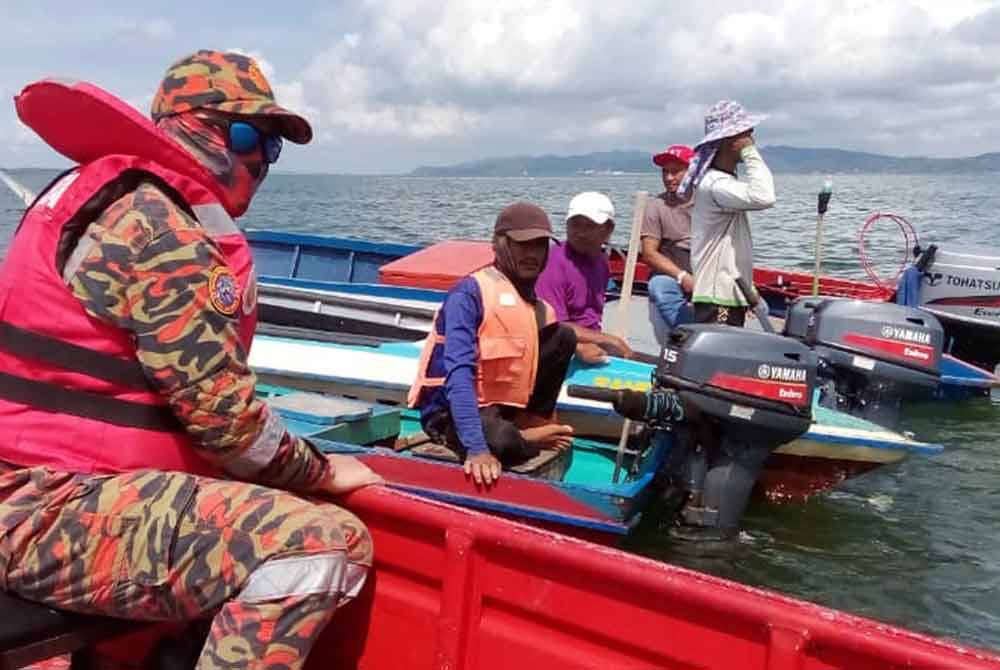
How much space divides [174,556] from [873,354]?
4.89 meters

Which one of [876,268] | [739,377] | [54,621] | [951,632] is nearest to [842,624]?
[54,621]

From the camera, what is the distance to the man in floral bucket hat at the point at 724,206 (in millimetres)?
5488

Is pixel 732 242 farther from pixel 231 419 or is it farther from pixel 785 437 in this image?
pixel 231 419

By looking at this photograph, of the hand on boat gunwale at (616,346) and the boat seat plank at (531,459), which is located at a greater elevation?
the hand on boat gunwale at (616,346)

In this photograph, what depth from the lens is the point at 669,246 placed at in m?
7.34

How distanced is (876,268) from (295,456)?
14418 millimetres

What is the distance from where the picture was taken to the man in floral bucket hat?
18.0 ft

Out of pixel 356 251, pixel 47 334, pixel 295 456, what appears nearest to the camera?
pixel 47 334

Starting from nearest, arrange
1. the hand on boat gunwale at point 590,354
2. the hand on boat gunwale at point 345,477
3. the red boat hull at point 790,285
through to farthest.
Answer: the hand on boat gunwale at point 345,477
the hand on boat gunwale at point 590,354
the red boat hull at point 790,285

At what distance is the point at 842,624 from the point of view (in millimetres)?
2039

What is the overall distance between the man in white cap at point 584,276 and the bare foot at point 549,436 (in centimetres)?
86

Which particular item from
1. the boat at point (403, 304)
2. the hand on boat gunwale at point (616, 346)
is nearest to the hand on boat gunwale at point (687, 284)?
the boat at point (403, 304)

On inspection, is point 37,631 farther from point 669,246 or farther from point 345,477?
point 669,246

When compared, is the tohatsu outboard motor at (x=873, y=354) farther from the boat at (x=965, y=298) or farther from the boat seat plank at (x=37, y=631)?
the boat seat plank at (x=37, y=631)
